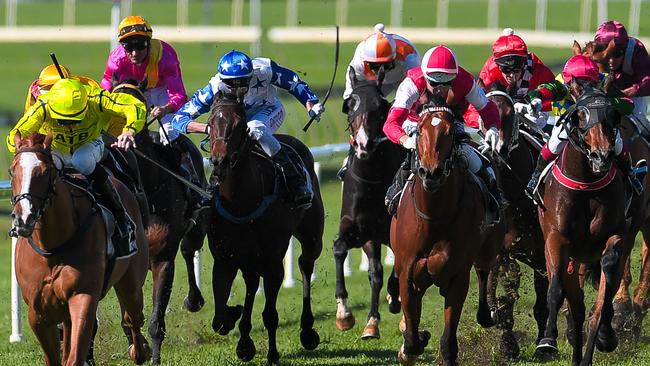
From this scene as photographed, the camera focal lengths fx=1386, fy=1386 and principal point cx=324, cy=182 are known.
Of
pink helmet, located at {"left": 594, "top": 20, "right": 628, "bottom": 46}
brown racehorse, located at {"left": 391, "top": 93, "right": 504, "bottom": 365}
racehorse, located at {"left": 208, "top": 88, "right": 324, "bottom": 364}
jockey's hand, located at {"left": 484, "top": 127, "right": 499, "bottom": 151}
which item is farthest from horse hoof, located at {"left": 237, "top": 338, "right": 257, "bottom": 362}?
pink helmet, located at {"left": 594, "top": 20, "right": 628, "bottom": 46}

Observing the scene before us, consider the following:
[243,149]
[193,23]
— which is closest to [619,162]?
[243,149]

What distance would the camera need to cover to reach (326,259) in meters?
14.6

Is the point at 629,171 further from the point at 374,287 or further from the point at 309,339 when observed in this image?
the point at 309,339

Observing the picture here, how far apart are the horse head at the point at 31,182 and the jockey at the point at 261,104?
2.10m

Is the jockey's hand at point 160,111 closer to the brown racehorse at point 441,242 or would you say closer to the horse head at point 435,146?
the brown racehorse at point 441,242

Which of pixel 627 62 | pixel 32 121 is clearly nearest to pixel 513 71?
pixel 627 62

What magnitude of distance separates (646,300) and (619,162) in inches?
72.5

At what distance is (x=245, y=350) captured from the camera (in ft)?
29.2

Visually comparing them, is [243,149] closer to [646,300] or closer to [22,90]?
[646,300]

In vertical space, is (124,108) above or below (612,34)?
below

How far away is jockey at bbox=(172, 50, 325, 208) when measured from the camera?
8.96 metres

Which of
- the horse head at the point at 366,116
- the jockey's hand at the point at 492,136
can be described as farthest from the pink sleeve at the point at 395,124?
the horse head at the point at 366,116

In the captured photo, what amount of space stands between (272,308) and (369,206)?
1.23 meters

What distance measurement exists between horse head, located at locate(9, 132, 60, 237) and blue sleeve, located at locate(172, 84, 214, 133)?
7.83 ft
